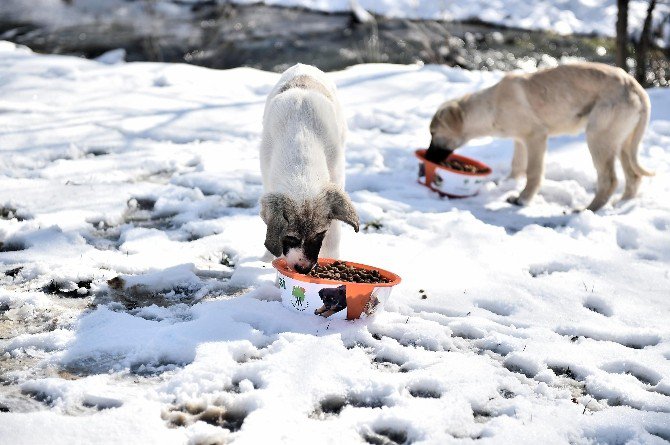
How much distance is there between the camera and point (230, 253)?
535 centimetres

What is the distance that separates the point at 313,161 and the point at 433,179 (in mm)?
3005

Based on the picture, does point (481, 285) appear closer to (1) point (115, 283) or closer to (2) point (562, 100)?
(1) point (115, 283)

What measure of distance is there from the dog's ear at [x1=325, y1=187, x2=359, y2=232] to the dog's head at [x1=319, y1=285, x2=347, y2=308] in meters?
0.37

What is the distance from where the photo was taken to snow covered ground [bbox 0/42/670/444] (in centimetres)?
324

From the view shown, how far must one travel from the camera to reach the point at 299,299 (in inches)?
166

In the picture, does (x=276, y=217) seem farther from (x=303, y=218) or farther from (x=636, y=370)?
(x=636, y=370)

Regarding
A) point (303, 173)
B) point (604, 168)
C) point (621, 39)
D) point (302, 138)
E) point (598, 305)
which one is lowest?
point (598, 305)

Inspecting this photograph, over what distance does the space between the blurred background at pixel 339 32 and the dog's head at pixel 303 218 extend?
918 centimetres

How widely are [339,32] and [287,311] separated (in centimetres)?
1285

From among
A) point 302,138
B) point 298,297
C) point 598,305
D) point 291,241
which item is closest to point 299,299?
point 298,297

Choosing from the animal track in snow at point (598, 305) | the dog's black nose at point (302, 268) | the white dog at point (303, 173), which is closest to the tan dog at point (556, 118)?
the animal track in snow at point (598, 305)

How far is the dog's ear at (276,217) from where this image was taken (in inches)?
156

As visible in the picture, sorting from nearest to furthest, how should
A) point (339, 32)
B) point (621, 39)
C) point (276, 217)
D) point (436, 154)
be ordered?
point (276, 217) < point (436, 154) < point (621, 39) < point (339, 32)

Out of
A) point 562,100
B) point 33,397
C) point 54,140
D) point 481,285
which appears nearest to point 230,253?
point 481,285
